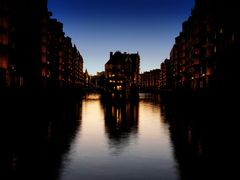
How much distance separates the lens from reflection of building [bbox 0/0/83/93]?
61.9 metres

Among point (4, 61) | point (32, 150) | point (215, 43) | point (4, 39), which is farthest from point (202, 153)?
point (215, 43)

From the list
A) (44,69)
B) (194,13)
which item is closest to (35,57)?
(44,69)

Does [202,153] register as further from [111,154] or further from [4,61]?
[4,61]

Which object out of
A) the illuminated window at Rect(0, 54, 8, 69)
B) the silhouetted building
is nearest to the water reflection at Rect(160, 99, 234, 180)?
the silhouetted building

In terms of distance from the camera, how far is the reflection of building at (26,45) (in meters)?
61.9

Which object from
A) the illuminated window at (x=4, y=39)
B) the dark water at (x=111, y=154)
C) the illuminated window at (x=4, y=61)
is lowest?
the dark water at (x=111, y=154)

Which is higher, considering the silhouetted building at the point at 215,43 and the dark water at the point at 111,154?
the silhouetted building at the point at 215,43

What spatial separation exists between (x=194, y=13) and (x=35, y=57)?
144 ft

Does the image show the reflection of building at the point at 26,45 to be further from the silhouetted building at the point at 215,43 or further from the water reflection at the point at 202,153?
the water reflection at the point at 202,153

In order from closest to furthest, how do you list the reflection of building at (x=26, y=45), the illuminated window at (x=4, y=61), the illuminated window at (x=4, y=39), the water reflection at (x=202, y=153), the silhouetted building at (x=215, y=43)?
the water reflection at (x=202, y=153) < the illuminated window at (x=4, y=61) < the illuminated window at (x=4, y=39) < the reflection of building at (x=26, y=45) < the silhouetted building at (x=215, y=43)

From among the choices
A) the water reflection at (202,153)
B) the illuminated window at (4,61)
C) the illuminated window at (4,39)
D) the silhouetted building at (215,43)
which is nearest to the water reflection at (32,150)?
the water reflection at (202,153)

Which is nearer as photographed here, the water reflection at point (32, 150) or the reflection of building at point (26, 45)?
the water reflection at point (32, 150)

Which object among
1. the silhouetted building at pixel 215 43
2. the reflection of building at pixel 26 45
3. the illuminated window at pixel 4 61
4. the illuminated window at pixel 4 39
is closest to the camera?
the illuminated window at pixel 4 61

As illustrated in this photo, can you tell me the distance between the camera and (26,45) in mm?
85688
